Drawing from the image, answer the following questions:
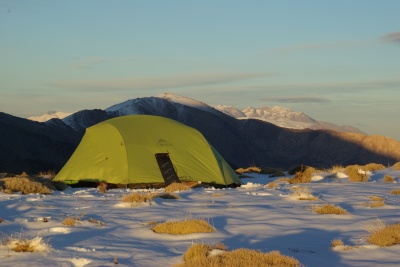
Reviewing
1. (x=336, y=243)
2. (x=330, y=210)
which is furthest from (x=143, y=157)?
(x=336, y=243)

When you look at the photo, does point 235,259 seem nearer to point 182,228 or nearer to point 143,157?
point 182,228

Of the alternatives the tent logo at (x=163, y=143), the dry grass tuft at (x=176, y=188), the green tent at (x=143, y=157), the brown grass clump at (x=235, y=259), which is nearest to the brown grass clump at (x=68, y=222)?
the brown grass clump at (x=235, y=259)

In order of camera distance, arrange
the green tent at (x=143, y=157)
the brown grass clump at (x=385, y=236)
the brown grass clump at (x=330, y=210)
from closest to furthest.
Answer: the brown grass clump at (x=385, y=236), the brown grass clump at (x=330, y=210), the green tent at (x=143, y=157)

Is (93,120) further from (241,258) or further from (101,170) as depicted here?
(241,258)

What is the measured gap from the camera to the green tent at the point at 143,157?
17.9 meters

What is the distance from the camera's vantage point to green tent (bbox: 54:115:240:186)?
1791 cm

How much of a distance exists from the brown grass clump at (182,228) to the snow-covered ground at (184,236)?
4.8 inches

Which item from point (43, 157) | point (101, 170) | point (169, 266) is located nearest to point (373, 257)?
point (169, 266)

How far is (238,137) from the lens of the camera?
129 meters

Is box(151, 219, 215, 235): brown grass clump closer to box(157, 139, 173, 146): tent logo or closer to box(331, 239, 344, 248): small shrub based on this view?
box(331, 239, 344, 248): small shrub

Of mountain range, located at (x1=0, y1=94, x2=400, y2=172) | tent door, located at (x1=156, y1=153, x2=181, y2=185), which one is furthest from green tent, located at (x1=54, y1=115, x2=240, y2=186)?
mountain range, located at (x1=0, y1=94, x2=400, y2=172)

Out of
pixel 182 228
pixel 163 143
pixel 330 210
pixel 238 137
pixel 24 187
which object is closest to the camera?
pixel 182 228

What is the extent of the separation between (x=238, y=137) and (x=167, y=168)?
11112 cm

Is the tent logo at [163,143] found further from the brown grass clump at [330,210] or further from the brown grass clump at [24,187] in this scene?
the brown grass clump at [330,210]
